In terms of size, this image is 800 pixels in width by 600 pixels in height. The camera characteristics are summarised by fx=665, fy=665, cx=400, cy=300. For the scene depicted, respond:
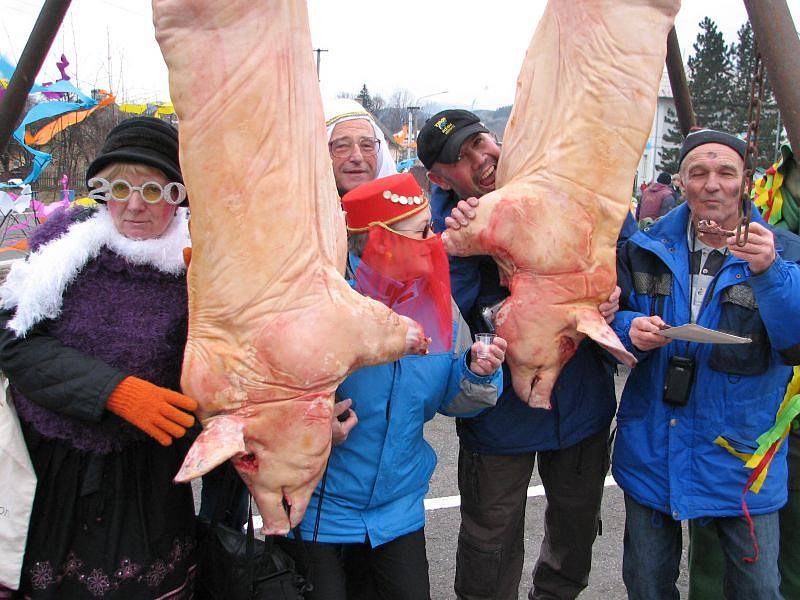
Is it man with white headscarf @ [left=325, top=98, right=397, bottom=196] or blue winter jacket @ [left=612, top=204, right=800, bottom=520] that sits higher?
man with white headscarf @ [left=325, top=98, right=397, bottom=196]

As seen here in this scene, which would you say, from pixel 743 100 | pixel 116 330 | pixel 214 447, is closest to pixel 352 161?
pixel 116 330

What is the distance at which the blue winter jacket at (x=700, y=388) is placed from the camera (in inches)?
77.7

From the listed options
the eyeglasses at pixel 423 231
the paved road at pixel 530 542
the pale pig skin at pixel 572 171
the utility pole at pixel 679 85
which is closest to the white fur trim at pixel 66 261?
the eyeglasses at pixel 423 231

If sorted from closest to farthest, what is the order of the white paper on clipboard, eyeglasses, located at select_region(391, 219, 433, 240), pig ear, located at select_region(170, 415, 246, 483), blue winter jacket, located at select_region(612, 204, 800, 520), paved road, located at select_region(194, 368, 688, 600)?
pig ear, located at select_region(170, 415, 246, 483)
the white paper on clipboard
eyeglasses, located at select_region(391, 219, 433, 240)
blue winter jacket, located at select_region(612, 204, 800, 520)
paved road, located at select_region(194, 368, 688, 600)

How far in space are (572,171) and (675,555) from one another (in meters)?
1.38

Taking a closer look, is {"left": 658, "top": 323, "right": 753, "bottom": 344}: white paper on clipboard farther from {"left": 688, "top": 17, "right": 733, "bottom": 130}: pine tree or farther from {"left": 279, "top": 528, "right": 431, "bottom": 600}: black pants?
{"left": 688, "top": 17, "right": 733, "bottom": 130}: pine tree

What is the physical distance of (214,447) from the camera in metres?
1.26

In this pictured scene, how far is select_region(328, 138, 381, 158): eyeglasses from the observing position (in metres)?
2.11

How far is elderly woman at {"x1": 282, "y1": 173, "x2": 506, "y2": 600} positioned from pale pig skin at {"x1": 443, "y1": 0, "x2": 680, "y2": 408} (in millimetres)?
148

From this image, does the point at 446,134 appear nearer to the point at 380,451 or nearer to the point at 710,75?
the point at 380,451

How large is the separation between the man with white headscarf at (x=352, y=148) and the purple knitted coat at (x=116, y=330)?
0.66 m

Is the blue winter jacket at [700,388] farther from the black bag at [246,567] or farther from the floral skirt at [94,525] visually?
the floral skirt at [94,525]

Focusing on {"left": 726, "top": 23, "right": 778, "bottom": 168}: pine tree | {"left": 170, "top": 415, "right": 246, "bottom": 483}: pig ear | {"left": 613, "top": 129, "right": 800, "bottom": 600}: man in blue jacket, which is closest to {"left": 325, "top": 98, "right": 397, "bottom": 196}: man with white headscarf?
{"left": 613, "top": 129, "right": 800, "bottom": 600}: man in blue jacket

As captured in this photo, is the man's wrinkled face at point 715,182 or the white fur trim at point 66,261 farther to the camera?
the man's wrinkled face at point 715,182
